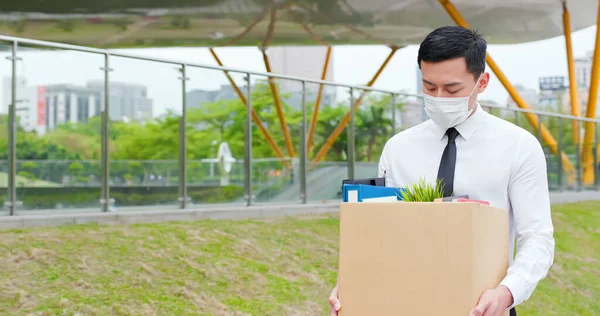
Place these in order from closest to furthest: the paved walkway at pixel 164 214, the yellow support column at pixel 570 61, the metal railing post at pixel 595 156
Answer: the paved walkway at pixel 164 214, the metal railing post at pixel 595 156, the yellow support column at pixel 570 61

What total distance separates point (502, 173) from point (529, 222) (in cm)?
17

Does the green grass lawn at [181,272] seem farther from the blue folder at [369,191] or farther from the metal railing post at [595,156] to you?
the metal railing post at [595,156]

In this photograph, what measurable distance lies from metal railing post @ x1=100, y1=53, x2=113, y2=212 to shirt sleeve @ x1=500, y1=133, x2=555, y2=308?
300 inches

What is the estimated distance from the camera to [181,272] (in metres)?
7.06

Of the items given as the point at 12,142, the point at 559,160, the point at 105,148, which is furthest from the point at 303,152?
the point at 559,160

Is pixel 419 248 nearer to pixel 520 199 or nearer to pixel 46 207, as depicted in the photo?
pixel 520 199

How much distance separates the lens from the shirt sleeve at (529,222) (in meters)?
2.20

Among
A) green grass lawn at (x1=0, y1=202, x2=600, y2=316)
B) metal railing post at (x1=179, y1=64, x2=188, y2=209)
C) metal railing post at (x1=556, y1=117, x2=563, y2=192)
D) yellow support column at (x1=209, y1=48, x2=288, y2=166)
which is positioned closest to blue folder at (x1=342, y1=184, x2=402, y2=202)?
green grass lawn at (x1=0, y1=202, x2=600, y2=316)

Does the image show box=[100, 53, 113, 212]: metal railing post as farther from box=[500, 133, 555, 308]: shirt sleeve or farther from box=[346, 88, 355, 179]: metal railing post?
box=[500, 133, 555, 308]: shirt sleeve

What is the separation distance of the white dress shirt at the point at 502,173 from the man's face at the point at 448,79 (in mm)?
156

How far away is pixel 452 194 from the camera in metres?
2.46

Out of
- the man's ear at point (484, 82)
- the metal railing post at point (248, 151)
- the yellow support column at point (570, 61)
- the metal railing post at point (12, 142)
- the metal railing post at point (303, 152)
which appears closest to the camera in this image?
the man's ear at point (484, 82)

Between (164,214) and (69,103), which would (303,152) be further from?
(69,103)

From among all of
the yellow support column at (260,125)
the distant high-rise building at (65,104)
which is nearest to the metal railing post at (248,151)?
the yellow support column at (260,125)
